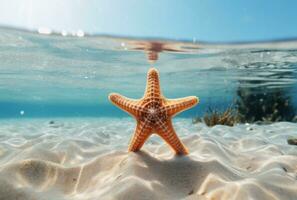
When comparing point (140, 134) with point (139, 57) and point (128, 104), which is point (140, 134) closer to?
point (128, 104)

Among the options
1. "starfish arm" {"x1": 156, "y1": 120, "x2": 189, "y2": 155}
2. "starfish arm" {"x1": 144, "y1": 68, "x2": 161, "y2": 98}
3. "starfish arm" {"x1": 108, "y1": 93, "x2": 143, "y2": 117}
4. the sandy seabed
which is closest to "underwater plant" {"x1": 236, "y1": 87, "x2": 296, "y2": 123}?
the sandy seabed

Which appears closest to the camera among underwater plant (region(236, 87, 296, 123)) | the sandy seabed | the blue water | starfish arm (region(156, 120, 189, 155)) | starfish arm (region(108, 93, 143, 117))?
the sandy seabed

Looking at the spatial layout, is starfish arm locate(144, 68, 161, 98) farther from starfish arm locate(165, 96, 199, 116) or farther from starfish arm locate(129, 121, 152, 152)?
starfish arm locate(129, 121, 152, 152)

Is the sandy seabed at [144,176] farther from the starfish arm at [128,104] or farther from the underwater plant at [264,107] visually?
the underwater plant at [264,107]

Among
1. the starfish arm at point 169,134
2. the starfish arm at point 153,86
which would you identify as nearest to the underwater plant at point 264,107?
the starfish arm at point 169,134

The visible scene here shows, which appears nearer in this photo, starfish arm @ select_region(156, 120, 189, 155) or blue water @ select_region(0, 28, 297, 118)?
starfish arm @ select_region(156, 120, 189, 155)

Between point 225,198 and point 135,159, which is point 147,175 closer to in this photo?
point 135,159

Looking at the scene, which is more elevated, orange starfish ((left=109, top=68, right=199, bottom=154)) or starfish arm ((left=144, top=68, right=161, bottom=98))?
starfish arm ((left=144, top=68, right=161, bottom=98))

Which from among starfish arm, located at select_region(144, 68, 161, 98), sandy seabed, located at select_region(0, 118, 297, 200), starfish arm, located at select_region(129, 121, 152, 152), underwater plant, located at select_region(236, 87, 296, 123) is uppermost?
starfish arm, located at select_region(144, 68, 161, 98)
